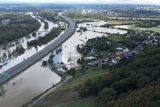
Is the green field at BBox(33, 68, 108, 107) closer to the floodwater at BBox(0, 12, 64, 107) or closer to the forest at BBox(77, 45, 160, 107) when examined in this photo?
the forest at BBox(77, 45, 160, 107)

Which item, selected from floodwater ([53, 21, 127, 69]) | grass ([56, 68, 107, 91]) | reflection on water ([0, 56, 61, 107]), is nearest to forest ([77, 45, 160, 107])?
grass ([56, 68, 107, 91])

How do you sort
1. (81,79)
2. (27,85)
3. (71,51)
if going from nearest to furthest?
(81,79)
(27,85)
(71,51)

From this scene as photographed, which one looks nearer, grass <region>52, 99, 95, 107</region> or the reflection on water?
grass <region>52, 99, 95, 107</region>

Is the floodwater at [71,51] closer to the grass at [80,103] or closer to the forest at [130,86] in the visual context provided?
the forest at [130,86]

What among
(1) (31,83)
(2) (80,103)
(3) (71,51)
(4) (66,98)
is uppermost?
(2) (80,103)

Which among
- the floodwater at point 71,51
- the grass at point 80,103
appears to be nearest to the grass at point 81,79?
the grass at point 80,103

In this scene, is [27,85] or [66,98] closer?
[66,98]

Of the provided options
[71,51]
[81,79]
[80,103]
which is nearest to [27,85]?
[81,79]

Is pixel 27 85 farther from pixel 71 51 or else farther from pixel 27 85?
pixel 71 51

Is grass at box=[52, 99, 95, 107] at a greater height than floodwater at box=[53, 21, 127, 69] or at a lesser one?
greater

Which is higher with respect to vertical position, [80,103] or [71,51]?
[80,103]

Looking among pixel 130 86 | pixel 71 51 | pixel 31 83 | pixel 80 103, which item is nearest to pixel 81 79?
pixel 31 83

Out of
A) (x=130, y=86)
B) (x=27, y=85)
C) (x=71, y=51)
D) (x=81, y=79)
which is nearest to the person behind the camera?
(x=130, y=86)
